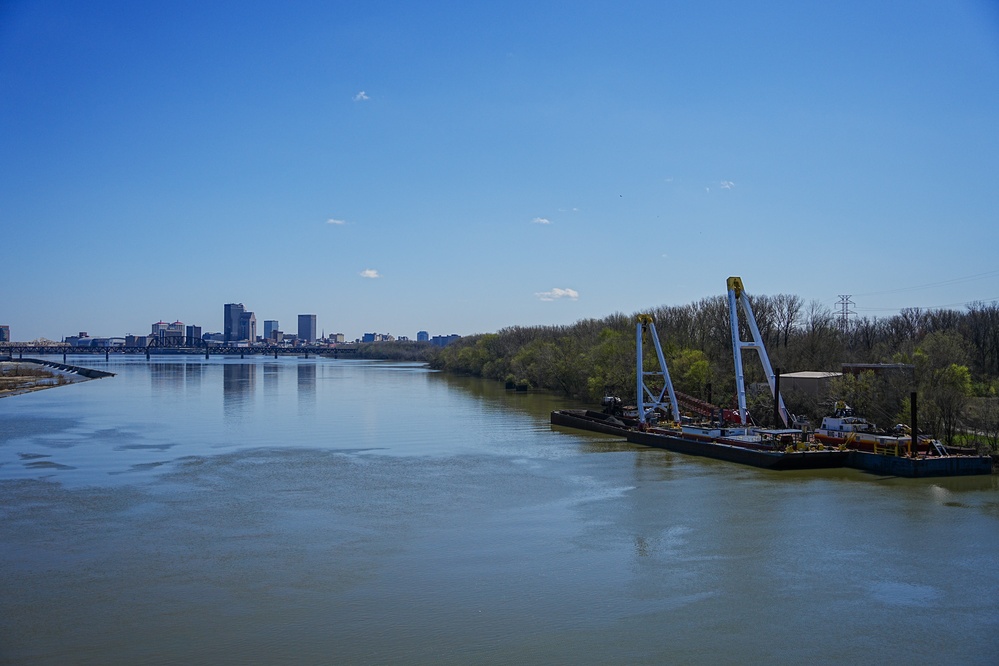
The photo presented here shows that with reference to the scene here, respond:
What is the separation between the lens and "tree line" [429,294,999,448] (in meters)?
31.8

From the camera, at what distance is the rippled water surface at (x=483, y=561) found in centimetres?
1270

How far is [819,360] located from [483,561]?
37926 millimetres

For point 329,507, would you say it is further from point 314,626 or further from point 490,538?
point 314,626

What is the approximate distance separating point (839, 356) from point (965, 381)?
57.1 feet

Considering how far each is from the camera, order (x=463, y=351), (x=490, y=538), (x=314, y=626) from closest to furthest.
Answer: (x=314, y=626)
(x=490, y=538)
(x=463, y=351)

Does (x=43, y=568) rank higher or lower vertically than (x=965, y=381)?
lower

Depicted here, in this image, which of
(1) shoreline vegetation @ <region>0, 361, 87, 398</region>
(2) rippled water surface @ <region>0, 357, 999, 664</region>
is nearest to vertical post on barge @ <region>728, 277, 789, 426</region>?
(2) rippled water surface @ <region>0, 357, 999, 664</region>

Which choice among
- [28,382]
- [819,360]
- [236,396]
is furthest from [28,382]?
[819,360]

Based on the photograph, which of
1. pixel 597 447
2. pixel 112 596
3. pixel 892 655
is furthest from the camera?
pixel 597 447

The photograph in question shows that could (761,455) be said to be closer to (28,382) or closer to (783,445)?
(783,445)

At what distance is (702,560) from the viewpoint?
55.8 feet

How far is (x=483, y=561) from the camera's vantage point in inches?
659

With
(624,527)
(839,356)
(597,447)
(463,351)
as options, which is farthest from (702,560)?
(463,351)

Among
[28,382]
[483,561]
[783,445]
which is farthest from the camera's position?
[28,382]
